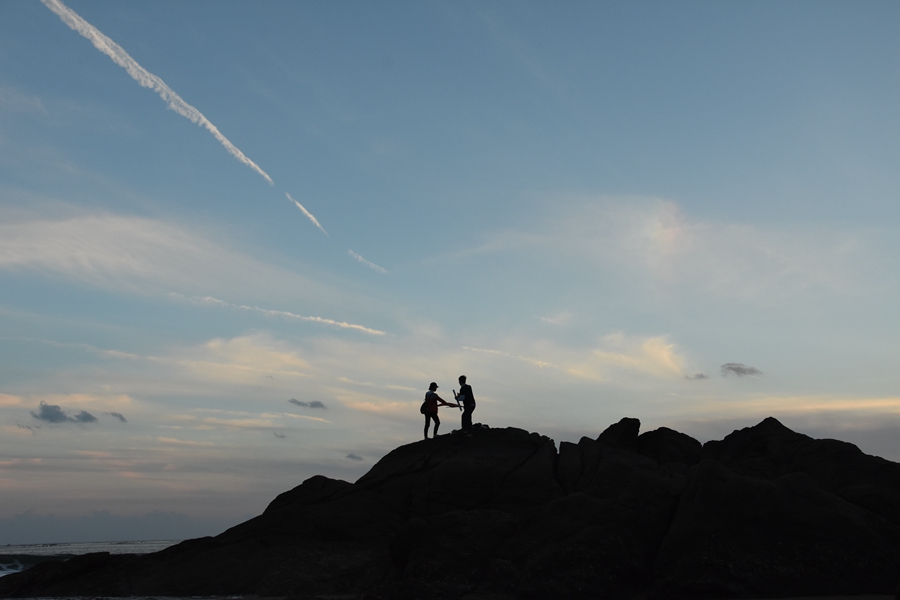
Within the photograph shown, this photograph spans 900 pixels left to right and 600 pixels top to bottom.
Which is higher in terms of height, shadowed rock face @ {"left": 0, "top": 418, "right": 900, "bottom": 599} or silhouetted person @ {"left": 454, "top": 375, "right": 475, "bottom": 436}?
silhouetted person @ {"left": 454, "top": 375, "right": 475, "bottom": 436}

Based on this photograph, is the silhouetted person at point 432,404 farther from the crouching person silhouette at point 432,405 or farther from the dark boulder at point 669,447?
the dark boulder at point 669,447

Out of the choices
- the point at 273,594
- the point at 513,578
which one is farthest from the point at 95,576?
the point at 513,578

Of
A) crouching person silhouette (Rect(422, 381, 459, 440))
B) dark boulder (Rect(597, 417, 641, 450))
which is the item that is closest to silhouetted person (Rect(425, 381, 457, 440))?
crouching person silhouette (Rect(422, 381, 459, 440))

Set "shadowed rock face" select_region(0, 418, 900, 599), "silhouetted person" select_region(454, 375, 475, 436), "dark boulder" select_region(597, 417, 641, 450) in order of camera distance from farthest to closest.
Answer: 1. "dark boulder" select_region(597, 417, 641, 450)
2. "silhouetted person" select_region(454, 375, 475, 436)
3. "shadowed rock face" select_region(0, 418, 900, 599)

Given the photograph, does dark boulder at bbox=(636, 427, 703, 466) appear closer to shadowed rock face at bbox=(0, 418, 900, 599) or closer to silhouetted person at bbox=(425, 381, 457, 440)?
shadowed rock face at bbox=(0, 418, 900, 599)

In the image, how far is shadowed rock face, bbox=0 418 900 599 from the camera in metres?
15.8

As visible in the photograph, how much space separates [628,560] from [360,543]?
9720 mm

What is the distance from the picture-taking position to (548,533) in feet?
59.8

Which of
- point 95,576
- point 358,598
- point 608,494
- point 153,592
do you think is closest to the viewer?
point 358,598

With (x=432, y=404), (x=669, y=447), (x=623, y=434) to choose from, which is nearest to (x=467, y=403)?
(x=432, y=404)

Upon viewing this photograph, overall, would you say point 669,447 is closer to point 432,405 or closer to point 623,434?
point 623,434

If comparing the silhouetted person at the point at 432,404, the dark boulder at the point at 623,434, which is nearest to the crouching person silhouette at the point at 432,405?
the silhouetted person at the point at 432,404

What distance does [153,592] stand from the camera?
20.8 m

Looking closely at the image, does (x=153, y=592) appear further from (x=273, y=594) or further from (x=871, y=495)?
(x=871, y=495)
